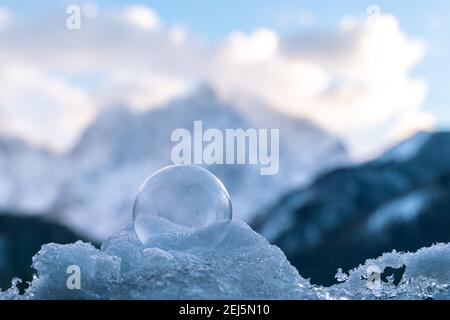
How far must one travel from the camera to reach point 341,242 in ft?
642

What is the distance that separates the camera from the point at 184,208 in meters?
8.93

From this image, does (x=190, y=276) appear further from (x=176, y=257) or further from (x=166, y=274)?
(x=176, y=257)

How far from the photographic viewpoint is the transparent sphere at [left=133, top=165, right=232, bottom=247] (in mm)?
8750

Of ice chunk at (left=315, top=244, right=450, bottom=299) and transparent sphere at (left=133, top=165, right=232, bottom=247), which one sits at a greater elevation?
transparent sphere at (left=133, top=165, right=232, bottom=247)

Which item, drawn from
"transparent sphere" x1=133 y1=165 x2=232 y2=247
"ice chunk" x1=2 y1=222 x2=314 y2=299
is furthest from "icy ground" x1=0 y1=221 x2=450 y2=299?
"transparent sphere" x1=133 y1=165 x2=232 y2=247

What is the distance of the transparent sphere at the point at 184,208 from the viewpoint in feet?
28.7

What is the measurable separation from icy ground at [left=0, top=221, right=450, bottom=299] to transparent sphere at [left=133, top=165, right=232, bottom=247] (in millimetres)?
141

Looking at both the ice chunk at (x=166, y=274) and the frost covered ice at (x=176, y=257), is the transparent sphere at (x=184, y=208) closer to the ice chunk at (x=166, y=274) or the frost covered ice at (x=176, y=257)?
the frost covered ice at (x=176, y=257)

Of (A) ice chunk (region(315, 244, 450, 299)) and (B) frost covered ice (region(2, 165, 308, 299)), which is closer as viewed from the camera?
(B) frost covered ice (region(2, 165, 308, 299))

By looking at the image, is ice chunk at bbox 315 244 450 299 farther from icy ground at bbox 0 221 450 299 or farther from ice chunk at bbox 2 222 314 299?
ice chunk at bbox 2 222 314 299
